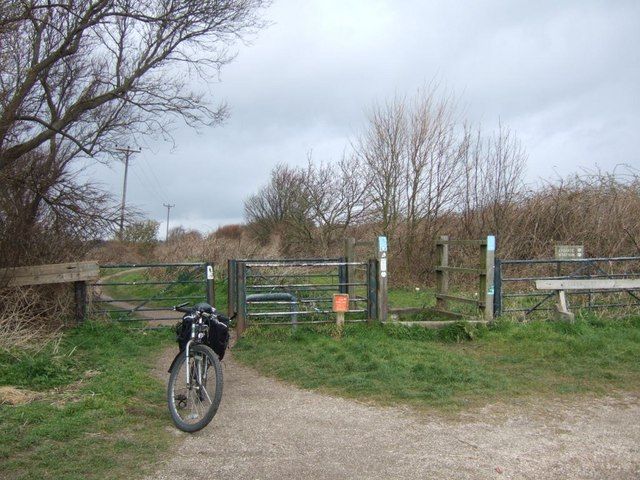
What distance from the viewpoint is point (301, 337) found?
1016cm

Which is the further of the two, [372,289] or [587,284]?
[587,284]

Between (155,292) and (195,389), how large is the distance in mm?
17352

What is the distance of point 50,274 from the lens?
11.1m

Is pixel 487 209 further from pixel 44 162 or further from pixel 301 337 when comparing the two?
pixel 44 162

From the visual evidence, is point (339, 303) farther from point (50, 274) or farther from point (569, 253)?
point (569, 253)

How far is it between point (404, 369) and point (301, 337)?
270cm

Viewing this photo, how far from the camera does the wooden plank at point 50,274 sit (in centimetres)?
1060

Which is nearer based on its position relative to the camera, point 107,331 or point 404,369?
point 404,369

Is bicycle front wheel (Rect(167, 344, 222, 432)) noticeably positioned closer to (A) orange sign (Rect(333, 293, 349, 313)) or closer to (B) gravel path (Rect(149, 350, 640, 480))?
(B) gravel path (Rect(149, 350, 640, 480))

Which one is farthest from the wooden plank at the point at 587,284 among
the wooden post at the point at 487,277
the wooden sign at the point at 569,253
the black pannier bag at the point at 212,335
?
the black pannier bag at the point at 212,335

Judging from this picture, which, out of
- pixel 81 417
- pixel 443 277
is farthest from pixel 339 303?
pixel 81 417

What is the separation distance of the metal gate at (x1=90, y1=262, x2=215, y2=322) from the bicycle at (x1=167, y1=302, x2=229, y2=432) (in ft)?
8.02

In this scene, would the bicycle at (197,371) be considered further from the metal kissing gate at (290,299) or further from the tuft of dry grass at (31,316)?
the metal kissing gate at (290,299)

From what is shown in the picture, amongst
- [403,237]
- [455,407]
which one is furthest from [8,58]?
[403,237]
